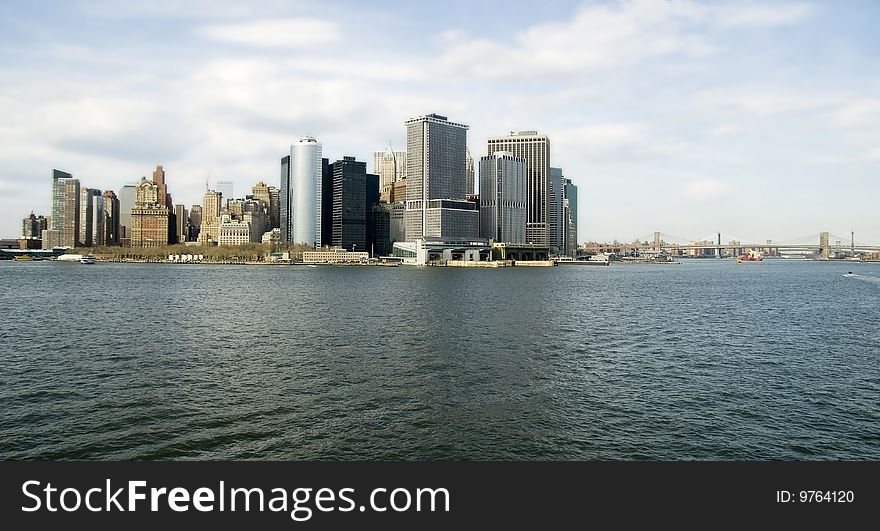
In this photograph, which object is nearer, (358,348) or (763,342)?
(358,348)

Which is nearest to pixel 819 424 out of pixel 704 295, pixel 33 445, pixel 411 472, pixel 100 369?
pixel 411 472

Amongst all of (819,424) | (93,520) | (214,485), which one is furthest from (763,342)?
(93,520)

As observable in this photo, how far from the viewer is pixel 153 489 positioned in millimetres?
16156

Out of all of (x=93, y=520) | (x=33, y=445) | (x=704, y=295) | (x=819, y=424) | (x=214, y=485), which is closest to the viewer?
(x=93, y=520)

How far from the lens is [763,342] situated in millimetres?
51531

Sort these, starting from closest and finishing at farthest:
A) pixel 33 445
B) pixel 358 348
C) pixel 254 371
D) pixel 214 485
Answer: pixel 214 485 < pixel 33 445 < pixel 254 371 < pixel 358 348

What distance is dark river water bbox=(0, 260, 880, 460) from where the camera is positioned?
25000mm

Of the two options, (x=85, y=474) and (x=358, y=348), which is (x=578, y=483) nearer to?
(x=85, y=474)

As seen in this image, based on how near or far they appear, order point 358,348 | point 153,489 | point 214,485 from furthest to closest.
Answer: point 358,348, point 214,485, point 153,489

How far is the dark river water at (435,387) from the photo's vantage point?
25000 mm

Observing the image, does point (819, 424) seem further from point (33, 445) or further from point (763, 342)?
→ point (33, 445)

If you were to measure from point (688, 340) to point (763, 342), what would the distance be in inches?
238

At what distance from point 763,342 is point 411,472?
4229 centimetres

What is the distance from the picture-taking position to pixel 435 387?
34.4m
